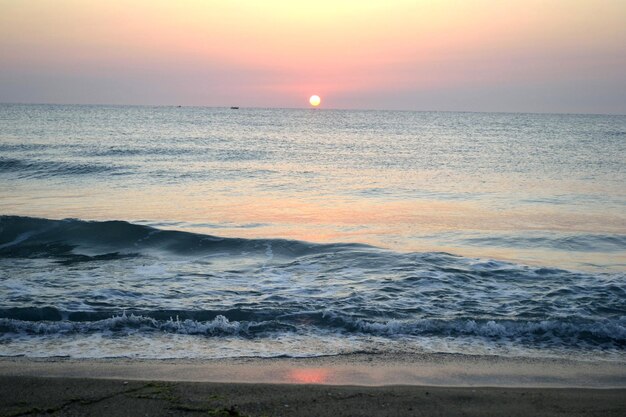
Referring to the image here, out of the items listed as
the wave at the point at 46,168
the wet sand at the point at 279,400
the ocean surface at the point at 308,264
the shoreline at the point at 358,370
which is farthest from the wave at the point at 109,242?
the wave at the point at 46,168

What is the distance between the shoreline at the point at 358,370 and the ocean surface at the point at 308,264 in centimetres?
Result: 31

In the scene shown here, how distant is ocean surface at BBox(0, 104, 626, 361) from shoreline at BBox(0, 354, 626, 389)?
0.31 meters

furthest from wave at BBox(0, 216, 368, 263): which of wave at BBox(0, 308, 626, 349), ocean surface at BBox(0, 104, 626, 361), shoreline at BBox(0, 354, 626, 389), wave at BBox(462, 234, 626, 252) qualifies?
shoreline at BBox(0, 354, 626, 389)

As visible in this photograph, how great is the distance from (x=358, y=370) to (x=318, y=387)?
0.82m

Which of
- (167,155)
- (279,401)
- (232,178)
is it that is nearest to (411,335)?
(279,401)

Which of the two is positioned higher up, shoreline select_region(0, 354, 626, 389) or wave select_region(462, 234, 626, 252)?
shoreline select_region(0, 354, 626, 389)

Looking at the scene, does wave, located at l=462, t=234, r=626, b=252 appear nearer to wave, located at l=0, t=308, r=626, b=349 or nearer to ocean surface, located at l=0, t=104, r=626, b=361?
ocean surface, located at l=0, t=104, r=626, b=361

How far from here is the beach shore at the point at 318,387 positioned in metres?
5.71

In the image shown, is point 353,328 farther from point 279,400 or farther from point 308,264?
point 308,264

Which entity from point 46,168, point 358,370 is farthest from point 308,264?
point 46,168

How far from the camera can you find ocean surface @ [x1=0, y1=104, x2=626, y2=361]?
327 inches

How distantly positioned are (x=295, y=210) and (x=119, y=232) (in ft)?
20.4

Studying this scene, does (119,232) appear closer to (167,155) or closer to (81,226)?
(81,226)

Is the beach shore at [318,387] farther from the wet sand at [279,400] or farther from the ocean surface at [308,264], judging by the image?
the ocean surface at [308,264]
